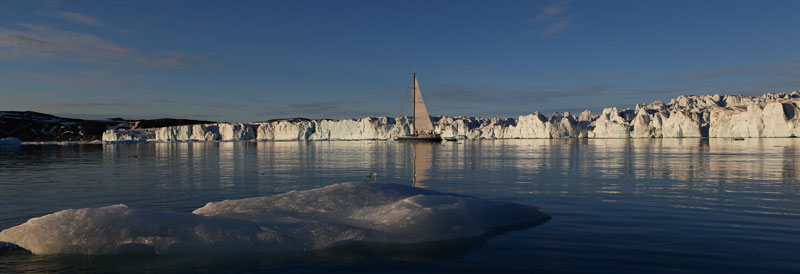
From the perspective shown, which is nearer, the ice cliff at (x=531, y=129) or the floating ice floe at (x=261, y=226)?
the floating ice floe at (x=261, y=226)

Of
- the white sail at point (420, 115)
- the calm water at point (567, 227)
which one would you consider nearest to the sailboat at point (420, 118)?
the white sail at point (420, 115)

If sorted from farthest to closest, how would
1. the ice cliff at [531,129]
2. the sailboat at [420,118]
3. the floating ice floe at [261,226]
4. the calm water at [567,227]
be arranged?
the ice cliff at [531,129]
the sailboat at [420,118]
the floating ice floe at [261,226]
the calm water at [567,227]

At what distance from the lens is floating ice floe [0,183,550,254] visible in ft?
20.8

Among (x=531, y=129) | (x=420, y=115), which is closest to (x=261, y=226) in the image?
(x=420, y=115)

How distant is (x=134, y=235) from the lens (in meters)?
6.42

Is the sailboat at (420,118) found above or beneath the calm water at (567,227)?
above

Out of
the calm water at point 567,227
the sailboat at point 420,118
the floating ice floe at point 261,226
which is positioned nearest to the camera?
the calm water at point 567,227

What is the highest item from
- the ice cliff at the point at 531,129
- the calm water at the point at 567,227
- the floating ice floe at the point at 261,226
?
the ice cliff at the point at 531,129

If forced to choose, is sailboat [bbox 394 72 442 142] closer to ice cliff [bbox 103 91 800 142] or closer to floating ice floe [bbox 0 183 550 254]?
ice cliff [bbox 103 91 800 142]

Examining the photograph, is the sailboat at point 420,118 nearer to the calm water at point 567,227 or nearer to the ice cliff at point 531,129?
the ice cliff at point 531,129

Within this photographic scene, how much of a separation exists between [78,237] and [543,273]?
6.49m

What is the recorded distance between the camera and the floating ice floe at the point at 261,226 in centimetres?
634

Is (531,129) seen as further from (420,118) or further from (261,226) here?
(261,226)

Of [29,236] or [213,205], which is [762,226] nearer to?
[213,205]
